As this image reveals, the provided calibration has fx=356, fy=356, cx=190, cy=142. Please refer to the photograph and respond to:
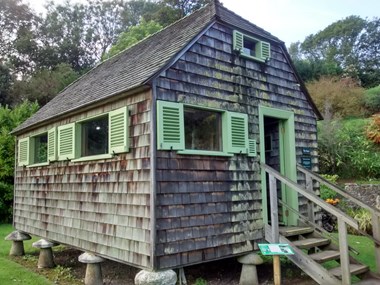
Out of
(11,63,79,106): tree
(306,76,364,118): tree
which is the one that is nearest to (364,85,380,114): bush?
(306,76,364,118): tree

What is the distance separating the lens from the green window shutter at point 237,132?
5.89 meters

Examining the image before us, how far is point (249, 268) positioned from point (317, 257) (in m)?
1.12

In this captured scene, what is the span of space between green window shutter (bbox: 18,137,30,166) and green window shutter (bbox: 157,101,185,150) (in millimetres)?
5342

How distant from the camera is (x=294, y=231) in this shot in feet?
20.5

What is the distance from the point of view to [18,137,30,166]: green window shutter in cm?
901

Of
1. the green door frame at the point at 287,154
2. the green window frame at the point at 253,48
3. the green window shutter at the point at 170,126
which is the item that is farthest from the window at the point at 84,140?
→ the green door frame at the point at 287,154

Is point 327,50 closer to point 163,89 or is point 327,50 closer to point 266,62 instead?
point 266,62

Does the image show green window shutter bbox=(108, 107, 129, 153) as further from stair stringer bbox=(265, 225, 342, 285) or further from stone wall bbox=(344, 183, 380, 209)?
stone wall bbox=(344, 183, 380, 209)

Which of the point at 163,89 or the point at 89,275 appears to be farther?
the point at 89,275

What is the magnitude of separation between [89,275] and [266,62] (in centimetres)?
509

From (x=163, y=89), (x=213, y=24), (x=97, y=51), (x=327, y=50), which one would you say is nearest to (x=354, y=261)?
(x=163, y=89)

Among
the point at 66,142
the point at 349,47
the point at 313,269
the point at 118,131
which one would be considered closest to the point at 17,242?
the point at 66,142

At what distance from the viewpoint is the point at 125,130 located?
538 centimetres

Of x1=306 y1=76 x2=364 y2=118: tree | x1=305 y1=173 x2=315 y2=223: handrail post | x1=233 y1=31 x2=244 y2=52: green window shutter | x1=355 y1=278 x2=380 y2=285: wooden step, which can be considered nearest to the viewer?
x1=355 y1=278 x2=380 y2=285: wooden step
